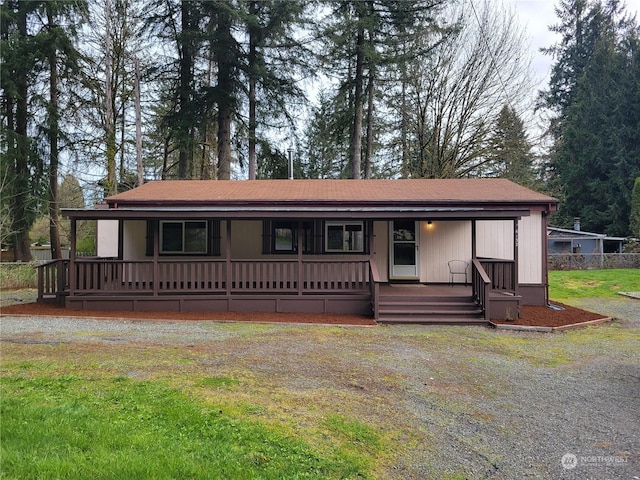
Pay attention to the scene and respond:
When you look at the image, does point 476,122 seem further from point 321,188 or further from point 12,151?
point 12,151

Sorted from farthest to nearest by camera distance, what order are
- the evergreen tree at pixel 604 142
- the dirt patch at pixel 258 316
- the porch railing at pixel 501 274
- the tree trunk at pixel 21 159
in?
the evergreen tree at pixel 604 142
the tree trunk at pixel 21 159
the porch railing at pixel 501 274
the dirt patch at pixel 258 316

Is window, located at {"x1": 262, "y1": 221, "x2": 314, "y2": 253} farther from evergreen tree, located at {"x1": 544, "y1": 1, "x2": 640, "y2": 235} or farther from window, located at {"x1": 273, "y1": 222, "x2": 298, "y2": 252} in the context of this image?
evergreen tree, located at {"x1": 544, "y1": 1, "x2": 640, "y2": 235}

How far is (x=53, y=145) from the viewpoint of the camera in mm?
17922

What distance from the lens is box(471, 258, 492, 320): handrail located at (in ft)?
28.1

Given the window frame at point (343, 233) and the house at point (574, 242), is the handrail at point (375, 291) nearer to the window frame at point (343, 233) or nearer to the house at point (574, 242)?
the window frame at point (343, 233)

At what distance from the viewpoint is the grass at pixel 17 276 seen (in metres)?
14.1

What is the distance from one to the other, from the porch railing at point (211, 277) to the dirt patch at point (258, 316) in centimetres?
61

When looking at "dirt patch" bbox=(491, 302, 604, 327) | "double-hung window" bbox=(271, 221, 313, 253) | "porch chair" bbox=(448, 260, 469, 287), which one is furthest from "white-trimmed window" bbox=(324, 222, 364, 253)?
"dirt patch" bbox=(491, 302, 604, 327)

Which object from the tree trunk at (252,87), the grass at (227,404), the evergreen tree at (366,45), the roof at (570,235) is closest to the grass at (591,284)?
the roof at (570,235)

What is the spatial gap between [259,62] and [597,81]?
92.9 ft

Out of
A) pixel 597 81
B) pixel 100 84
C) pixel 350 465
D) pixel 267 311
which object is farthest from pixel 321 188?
pixel 597 81

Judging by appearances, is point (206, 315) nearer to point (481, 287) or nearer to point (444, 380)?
point (444, 380)

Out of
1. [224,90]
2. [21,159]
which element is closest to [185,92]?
[224,90]

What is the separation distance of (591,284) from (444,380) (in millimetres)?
14077
